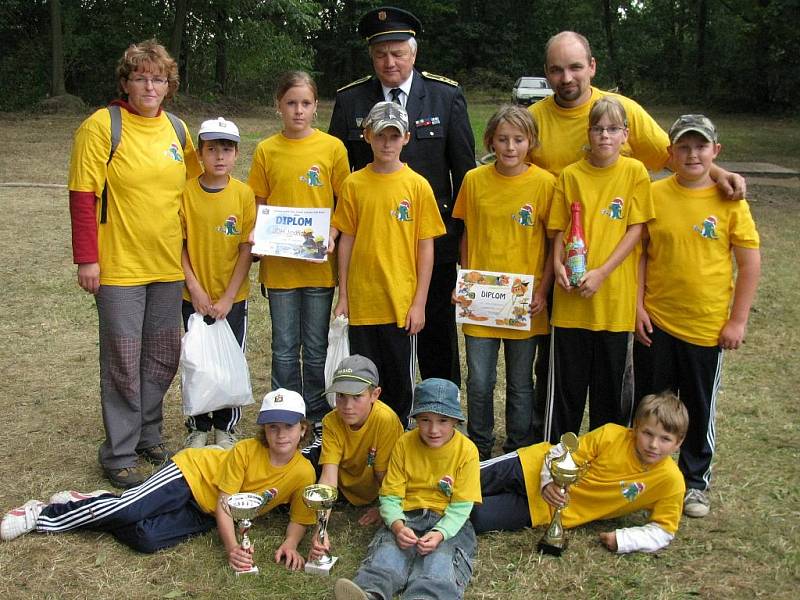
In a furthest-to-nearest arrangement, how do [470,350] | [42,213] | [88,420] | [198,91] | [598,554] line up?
[198,91] → [42,213] → [88,420] → [470,350] → [598,554]

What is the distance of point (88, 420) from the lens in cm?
510

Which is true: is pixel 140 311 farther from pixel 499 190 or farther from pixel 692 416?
pixel 692 416

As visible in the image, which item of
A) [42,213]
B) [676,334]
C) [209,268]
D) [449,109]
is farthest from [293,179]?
[42,213]

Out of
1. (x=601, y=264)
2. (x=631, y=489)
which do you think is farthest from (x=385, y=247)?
(x=631, y=489)

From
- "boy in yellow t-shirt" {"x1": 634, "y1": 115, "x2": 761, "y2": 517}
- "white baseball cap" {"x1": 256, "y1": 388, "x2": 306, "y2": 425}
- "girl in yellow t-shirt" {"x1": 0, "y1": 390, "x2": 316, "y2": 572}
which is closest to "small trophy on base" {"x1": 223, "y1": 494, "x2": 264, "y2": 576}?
"girl in yellow t-shirt" {"x1": 0, "y1": 390, "x2": 316, "y2": 572}

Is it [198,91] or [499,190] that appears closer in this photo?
[499,190]

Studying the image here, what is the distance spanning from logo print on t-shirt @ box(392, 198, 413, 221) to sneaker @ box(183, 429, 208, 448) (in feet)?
5.30

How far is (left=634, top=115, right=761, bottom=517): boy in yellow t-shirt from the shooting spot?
3.86 meters

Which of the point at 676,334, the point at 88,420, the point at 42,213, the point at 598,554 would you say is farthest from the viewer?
the point at 42,213

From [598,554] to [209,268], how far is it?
2.34 m

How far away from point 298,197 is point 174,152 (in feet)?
2.11

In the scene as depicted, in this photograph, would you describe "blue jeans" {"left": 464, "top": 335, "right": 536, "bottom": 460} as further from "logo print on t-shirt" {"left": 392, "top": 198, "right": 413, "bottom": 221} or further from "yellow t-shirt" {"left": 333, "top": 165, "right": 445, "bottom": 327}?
"logo print on t-shirt" {"left": 392, "top": 198, "right": 413, "bottom": 221}

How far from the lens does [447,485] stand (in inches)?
143

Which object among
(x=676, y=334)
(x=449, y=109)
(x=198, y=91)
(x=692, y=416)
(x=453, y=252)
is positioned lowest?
(x=692, y=416)
